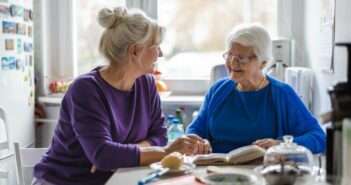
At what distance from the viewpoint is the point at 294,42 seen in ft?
9.09

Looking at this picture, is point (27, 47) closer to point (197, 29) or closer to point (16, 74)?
point (16, 74)

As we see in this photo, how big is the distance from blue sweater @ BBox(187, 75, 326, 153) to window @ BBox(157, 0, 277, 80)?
118 cm

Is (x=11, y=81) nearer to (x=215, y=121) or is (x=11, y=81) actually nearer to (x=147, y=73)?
(x=147, y=73)

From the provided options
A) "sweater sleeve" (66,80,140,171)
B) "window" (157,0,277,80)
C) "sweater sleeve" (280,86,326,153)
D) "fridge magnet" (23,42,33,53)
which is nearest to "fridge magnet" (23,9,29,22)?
"fridge magnet" (23,42,33,53)

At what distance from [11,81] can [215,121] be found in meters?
1.20

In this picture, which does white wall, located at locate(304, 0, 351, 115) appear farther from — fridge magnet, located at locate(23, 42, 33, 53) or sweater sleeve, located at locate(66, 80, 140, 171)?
fridge magnet, located at locate(23, 42, 33, 53)

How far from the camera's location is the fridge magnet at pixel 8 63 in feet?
7.50

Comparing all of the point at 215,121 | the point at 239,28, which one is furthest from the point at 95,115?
the point at 239,28

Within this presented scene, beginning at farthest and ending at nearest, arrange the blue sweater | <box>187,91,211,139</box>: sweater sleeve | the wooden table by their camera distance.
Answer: <box>187,91,211,139</box>: sweater sleeve
the blue sweater
the wooden table

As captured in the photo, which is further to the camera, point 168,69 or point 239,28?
point 168,69

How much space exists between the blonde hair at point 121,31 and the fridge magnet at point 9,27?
0.91 metres

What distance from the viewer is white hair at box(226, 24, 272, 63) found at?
1.79 meters

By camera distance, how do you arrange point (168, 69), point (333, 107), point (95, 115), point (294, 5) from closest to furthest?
point (333, 107), point (95, 115), point (294, 5), point (168, 69)

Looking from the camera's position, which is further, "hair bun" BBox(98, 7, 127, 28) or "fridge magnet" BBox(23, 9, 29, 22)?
"fridge magnet" BBox(23, 9, 29, 22)
